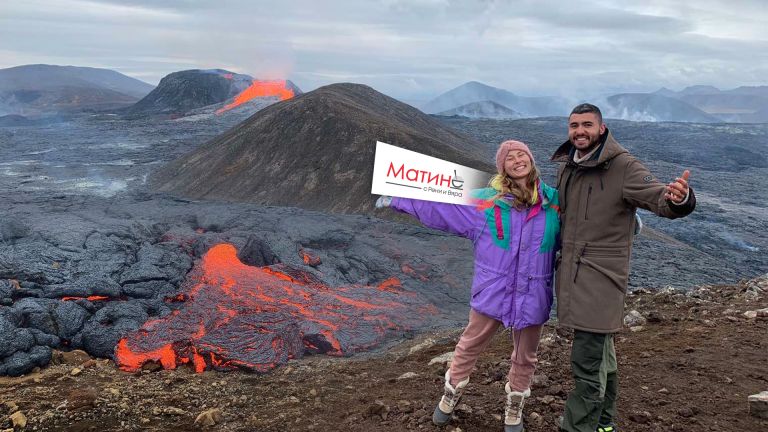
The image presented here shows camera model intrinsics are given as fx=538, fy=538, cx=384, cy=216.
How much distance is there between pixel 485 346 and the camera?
11.1 ft

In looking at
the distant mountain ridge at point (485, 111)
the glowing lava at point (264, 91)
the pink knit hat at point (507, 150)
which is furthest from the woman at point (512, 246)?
the distant mountain ridge at point (485, 111)

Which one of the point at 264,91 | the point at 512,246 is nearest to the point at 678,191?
the point at 512,246

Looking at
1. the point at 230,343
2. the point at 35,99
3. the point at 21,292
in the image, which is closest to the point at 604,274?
the point at 230,343

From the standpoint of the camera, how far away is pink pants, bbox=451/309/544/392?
10.7 feet

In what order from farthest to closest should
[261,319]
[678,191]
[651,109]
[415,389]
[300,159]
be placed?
[651,109]
[300,159]
[261,319]
[415,389]
[678,191]

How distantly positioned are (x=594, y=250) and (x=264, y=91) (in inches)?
2274

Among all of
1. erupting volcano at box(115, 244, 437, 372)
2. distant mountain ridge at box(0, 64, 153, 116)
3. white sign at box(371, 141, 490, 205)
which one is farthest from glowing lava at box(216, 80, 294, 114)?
white sign at box(371, 141, 490, 205)

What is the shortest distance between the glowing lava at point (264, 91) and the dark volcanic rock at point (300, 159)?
30047mm

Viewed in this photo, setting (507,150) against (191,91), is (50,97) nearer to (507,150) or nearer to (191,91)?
(191,91)

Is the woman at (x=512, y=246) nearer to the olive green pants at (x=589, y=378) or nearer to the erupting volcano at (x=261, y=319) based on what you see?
the olive green pants at (x=589, y=378)

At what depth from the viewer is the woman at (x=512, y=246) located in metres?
3.13

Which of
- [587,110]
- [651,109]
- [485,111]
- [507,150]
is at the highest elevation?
[651,109]

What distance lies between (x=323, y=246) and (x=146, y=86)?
189 m

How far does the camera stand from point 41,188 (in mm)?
21438
